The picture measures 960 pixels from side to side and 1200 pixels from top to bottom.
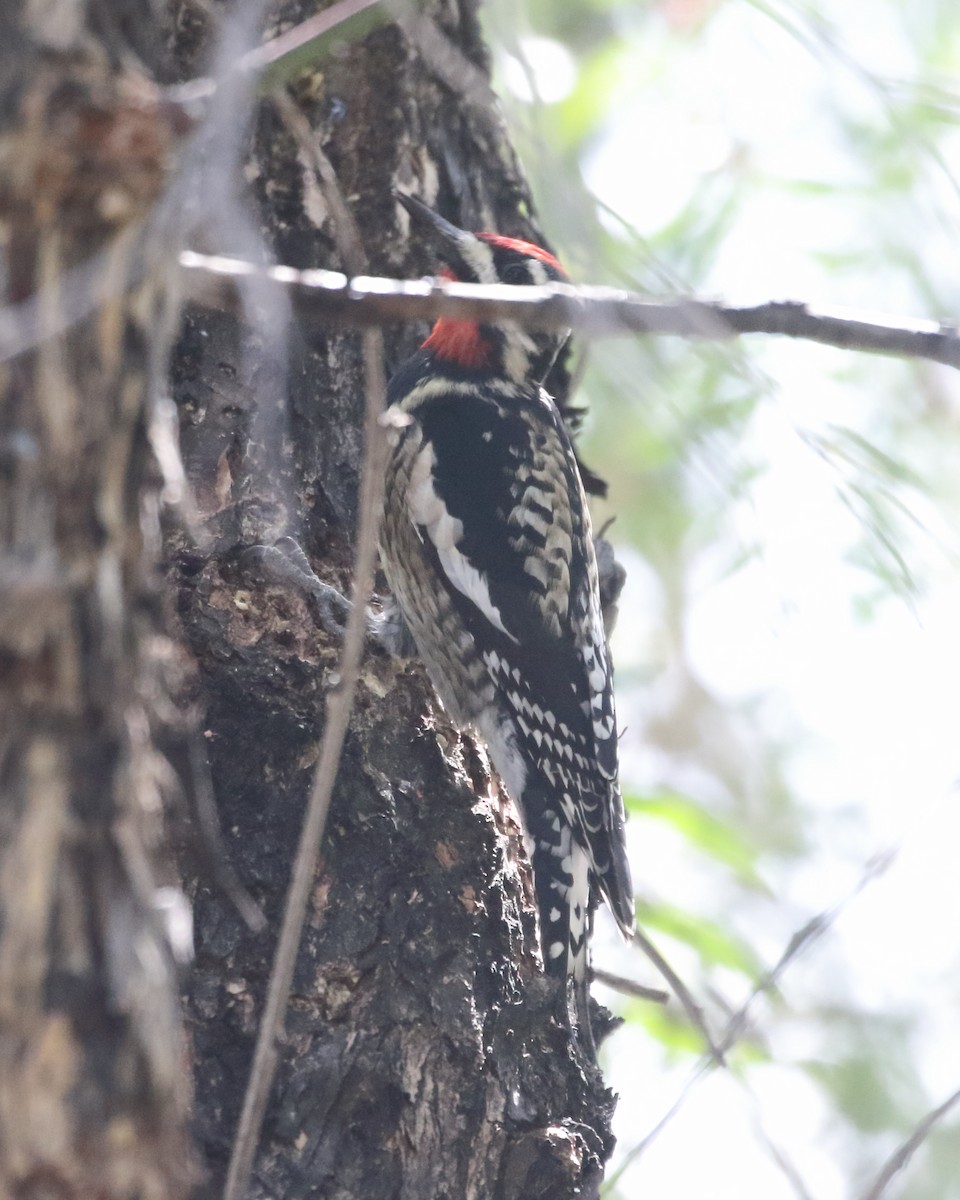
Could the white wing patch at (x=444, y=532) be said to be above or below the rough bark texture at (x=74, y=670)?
above

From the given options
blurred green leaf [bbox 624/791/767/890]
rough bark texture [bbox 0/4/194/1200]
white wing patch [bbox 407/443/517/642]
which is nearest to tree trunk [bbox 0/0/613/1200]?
rough bark texture [bbox 0/4/194/1200]

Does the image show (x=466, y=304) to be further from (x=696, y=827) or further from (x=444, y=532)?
(x=696, y=827)

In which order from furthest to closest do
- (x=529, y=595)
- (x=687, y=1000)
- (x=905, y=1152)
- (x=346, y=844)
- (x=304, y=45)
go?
(x=529, y=595)
(x=346, y=844)
(x=687, y=1000)
(x=905, y=1152)
(x=304, y=45)

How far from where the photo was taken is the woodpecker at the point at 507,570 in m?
2.71

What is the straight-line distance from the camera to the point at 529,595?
114 inches

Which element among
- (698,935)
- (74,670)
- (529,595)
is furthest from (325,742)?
(698,935)

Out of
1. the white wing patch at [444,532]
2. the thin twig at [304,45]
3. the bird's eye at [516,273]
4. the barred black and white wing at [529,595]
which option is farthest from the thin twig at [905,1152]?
the bird's eye at [516,273]

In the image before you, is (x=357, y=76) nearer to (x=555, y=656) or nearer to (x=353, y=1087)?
(x=555, y=656)

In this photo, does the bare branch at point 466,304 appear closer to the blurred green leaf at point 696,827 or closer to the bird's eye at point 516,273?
the bird's eye at point 516,273

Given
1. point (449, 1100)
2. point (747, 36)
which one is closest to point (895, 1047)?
point (449, 1100)

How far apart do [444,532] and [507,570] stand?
0.53 feet

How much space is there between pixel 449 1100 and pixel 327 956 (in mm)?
256

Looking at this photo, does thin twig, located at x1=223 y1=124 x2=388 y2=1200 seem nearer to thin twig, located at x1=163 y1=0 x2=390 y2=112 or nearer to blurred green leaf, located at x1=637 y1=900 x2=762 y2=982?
thin twig, located at x1=163 y1=0 x2=390 y2=112

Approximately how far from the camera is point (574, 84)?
3.84 meters
